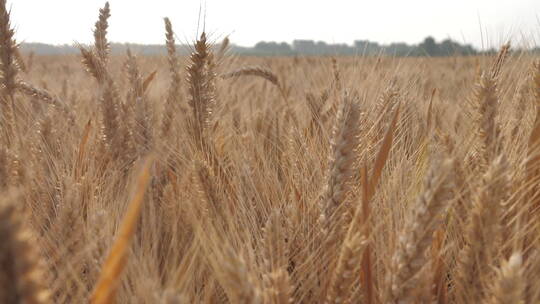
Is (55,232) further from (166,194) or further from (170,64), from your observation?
(170,64)

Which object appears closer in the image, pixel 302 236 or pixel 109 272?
pixel 109 272

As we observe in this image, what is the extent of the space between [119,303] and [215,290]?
0.57 feet

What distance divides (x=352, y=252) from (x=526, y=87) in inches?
47.0

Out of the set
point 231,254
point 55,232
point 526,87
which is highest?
point 526,87

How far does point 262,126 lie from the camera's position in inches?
69.6

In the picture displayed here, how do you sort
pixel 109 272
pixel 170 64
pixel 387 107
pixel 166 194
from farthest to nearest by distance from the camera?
pixel 170 64, pixel 387 107, pixel 166 194, pixel 109 272

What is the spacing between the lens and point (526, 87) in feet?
4.88

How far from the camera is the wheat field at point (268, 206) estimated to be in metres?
0.58

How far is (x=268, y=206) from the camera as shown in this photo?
1.12 metres

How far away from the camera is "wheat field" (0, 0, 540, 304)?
0.58 metres

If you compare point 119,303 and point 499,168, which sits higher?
point 499,168

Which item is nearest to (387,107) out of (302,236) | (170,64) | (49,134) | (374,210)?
(374,210)

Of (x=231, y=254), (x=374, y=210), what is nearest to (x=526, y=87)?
(x=374, y=210)

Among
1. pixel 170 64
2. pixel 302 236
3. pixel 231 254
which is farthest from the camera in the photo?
pixel 170 64
